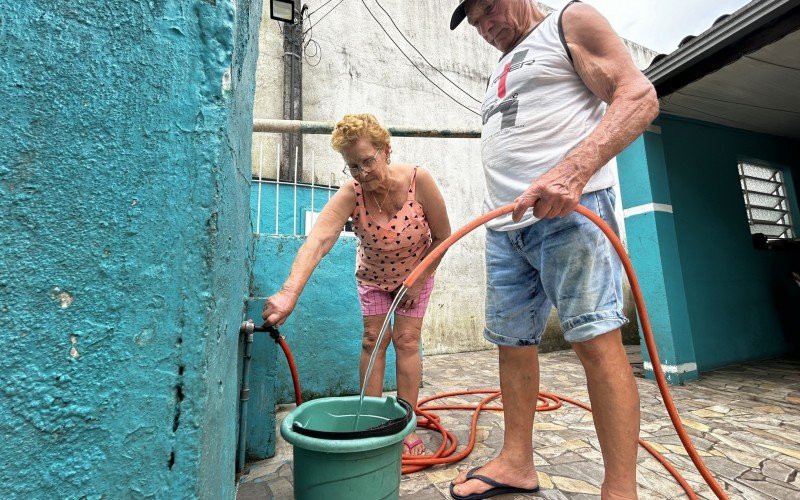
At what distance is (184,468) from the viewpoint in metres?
0.70

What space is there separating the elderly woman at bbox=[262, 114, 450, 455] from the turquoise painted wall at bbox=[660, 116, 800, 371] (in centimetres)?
337

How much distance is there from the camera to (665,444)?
85.0 inches

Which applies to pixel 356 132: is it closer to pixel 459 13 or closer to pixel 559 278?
pixel 459 13

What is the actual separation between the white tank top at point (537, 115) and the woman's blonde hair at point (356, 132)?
608mm

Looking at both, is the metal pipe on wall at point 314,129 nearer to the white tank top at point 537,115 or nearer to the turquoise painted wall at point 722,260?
the white tank top at point 537,115

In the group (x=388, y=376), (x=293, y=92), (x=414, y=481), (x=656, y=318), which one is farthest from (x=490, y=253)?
(x=293, y=92)

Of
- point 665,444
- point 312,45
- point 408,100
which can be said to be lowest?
point 665,444

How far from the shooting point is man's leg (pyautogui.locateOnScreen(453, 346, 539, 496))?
1.67 m

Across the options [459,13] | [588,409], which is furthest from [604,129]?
[588,409]

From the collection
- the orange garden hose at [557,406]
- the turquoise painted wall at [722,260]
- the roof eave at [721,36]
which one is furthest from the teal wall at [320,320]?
the turquoise painted wall at [722,260]

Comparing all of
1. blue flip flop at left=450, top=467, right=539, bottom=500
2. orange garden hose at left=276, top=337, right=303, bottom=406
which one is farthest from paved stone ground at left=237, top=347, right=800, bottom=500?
orange garden hose at left=276, top=337, right=303, bottom=406

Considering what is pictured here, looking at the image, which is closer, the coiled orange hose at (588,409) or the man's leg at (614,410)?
the man's leg at (614,410)

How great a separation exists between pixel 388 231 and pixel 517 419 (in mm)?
1098

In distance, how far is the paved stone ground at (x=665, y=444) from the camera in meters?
1.71
